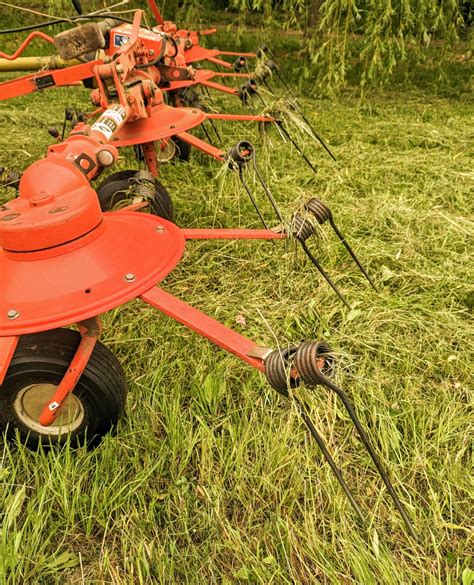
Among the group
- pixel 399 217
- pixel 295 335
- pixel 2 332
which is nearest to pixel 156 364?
pixel 295 335

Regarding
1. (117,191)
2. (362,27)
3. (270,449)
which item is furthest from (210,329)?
(362,27)

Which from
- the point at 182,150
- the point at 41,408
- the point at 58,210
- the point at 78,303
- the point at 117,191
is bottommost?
the point at 182,150

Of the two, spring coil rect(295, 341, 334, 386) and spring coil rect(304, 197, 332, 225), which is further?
spring coil rect(304, 197, 332, 225)

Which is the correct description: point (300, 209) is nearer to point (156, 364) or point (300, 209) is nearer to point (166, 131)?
point (156, 364)

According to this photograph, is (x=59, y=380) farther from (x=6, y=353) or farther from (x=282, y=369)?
(x=282, y=369)

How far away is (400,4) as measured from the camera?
4117 millimetres

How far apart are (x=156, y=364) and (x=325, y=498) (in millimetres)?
733

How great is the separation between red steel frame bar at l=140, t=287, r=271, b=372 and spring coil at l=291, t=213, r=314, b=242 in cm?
49

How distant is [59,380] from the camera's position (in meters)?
1.24

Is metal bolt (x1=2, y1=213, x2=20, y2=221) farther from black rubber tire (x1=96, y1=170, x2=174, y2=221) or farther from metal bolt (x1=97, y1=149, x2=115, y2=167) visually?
black rubber tire (x1=96, y1=170, x2=174, y2=221)

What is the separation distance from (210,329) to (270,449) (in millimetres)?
436

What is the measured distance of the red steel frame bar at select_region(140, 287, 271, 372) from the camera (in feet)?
3.55

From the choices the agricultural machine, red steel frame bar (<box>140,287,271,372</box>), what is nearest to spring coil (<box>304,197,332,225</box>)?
the agricultural machine

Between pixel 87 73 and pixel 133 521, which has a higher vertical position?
pixel 87 73
